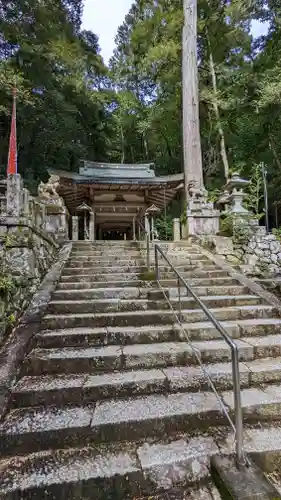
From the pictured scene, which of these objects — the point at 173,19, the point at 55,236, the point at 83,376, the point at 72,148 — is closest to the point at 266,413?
the point at 83,376

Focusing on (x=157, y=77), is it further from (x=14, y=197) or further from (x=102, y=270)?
(x=14, y=197)

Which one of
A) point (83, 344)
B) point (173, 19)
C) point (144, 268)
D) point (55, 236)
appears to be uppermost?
point (173, 19)

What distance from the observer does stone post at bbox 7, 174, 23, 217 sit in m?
3.61

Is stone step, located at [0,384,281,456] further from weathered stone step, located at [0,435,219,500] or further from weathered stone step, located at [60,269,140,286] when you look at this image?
weathered stone step, located at [60,269,140,286]

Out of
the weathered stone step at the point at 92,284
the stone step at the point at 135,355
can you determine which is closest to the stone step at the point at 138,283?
the weathered stone step at the point at 92,284

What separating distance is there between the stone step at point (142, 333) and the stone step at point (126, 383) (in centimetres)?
41

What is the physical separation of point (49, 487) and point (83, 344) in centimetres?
133

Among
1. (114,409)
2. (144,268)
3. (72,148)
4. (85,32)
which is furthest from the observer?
(85,32)

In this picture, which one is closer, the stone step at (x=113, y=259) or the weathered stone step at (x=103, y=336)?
the weathered stone step at (x=103, y=336)

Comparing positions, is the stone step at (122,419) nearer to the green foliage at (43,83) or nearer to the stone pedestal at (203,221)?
the stone pedestal at (203,221)

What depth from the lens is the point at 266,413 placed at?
2.10 metres

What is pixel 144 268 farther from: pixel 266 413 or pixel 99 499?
pixel 99 499

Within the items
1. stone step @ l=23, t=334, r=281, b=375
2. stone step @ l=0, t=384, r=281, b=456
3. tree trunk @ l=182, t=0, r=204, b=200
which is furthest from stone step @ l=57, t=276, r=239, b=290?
tree trunk @ l=182, t=0, r=204, b=200

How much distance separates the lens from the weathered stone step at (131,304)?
3368 millimetres
